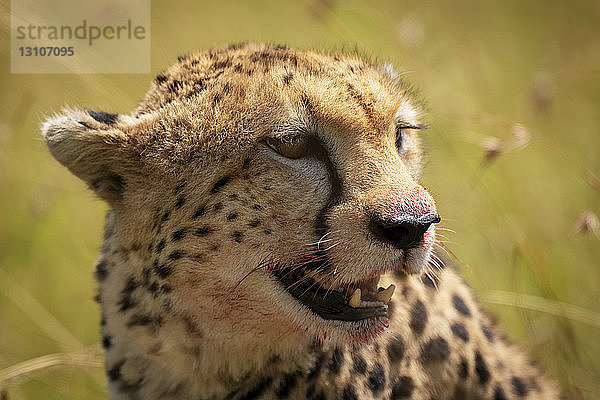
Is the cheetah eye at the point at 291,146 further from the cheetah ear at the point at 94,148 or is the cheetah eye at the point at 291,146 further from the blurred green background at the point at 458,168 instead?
the blurred green background at the point at 458,168

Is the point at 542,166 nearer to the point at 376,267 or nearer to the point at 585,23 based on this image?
the point at 585,23

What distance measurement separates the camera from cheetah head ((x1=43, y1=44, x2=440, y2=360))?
83.2 inches

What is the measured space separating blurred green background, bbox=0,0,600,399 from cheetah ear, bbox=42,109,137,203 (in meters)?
0.23

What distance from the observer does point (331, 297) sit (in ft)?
7.30

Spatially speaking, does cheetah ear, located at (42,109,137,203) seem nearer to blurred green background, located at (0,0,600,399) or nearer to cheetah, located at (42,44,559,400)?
cheetah, located at (42,44,559,400)

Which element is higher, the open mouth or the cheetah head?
the cheetah head

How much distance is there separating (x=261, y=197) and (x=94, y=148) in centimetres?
55

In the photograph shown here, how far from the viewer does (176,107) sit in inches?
91.8

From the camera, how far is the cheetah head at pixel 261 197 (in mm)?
2113

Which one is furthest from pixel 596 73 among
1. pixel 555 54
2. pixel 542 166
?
pixel 542 166

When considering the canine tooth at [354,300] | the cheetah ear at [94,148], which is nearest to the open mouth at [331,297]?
the canine tooth at [354,300]

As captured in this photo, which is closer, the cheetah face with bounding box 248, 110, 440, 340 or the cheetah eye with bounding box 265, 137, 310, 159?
the cheetah face with bounding box 248, 110, 440, 340

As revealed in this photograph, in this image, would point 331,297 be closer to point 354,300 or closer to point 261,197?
point 354,300

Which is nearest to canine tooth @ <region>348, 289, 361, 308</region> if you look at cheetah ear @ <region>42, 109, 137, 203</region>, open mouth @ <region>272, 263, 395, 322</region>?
open mouth @ <region>272, 263, 395, 322</region>
